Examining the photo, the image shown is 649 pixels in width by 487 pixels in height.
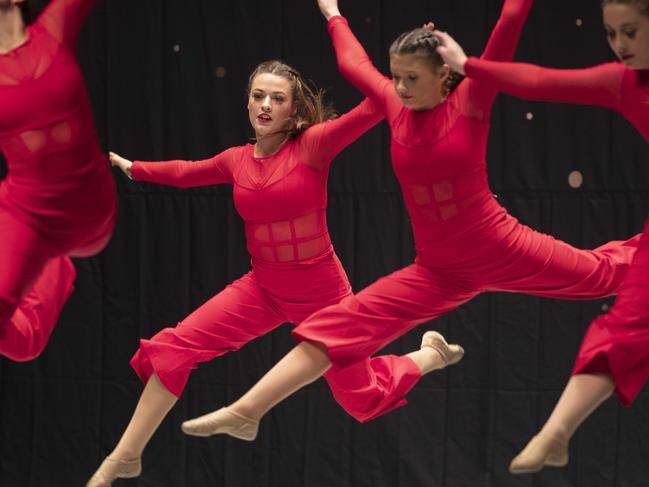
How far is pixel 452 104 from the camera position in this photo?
119 inches

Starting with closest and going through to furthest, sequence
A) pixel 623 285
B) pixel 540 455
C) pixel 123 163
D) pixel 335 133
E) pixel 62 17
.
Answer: pixel 540 455 → pixel 623 285 → pixel 62 17 → pixel 335 133 → pixel 123 163

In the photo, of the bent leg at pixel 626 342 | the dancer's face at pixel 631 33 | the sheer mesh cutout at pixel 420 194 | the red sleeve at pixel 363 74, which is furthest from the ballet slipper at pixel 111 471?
the dancer's face at pixel 631 33

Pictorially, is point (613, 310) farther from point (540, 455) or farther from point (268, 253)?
point (268, 253)

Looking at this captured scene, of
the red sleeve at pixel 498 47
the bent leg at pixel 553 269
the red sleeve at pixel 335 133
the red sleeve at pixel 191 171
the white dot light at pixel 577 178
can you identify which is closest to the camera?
the red sleeve at pixel 498 47

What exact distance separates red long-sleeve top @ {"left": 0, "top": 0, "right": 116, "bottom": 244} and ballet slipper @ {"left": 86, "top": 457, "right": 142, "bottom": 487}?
772 millimetres

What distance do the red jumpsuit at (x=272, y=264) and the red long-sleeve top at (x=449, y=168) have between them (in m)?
0.33

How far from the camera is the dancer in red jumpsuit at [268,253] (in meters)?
3.41

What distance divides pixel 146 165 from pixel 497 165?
1622 mm

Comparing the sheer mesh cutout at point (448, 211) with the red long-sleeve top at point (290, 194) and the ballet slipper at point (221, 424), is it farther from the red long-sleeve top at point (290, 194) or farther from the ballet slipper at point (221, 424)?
the ballet slipper at point (221, 424)

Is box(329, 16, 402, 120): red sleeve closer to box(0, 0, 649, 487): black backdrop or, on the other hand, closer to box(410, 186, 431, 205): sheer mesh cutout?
box(410, 186, 431, 205): sheer mesh cutout

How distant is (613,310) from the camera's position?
8.95 feet

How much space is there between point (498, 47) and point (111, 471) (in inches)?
68.9

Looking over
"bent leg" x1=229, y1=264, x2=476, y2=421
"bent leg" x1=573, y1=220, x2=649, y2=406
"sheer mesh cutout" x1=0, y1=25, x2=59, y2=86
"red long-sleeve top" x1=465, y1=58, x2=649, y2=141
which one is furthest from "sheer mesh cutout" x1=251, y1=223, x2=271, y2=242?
"bent leg" x1=573, y1=220, x2=649, y2=406

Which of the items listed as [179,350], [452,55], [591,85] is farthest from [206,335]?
[591,85]
